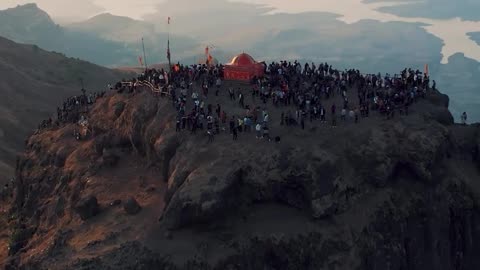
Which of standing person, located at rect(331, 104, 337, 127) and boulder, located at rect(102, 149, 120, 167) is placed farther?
boulder, located at rect(102, 149, 120, 167)

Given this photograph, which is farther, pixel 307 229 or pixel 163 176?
pixel 163 176

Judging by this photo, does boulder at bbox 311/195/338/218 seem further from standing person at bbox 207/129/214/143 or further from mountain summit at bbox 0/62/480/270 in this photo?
standing person at bbox 207/129/214/143

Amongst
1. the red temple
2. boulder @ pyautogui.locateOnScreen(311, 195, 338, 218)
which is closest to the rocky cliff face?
boulder @ pyautogui.locateOnScreen(311, 195, 338, 218)

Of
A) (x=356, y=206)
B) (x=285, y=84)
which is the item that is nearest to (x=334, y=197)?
(x=356, y=206)

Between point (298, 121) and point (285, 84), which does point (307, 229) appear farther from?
point (285, 84)

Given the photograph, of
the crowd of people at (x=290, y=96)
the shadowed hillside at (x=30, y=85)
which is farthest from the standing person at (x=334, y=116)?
the shadowed hillside at (x=30, y=85)

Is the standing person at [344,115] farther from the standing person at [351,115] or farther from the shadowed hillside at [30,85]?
the shadowed hillside at [30,85]
